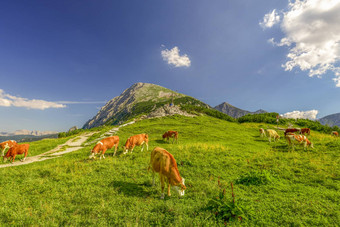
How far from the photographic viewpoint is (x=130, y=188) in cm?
852

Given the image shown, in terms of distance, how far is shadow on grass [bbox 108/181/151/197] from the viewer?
791 centimetres

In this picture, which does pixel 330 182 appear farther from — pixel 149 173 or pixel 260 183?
pixel 149 173

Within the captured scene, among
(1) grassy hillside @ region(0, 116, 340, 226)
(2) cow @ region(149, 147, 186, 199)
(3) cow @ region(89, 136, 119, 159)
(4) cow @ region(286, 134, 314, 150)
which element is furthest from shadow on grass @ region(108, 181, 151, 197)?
(4) cow @ region(286, 134, 314, 150)

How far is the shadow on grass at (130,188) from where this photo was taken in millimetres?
7906

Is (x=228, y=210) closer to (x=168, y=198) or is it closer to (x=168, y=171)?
(x=168, y=198)

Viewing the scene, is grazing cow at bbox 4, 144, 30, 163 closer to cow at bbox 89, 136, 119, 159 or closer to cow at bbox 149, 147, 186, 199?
cow at bbox 89, 136, 119, 159

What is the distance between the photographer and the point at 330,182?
30.9 ft

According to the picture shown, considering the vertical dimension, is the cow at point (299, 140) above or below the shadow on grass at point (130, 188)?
above

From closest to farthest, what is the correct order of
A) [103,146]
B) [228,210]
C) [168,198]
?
[228,210], [168,198], [103,146]

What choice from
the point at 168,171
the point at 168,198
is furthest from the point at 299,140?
the point at 168,198

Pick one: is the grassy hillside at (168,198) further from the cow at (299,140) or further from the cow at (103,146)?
the cow at (299,140)

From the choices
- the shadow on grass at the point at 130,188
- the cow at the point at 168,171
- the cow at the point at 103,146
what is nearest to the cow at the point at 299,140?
the cow at the point at 168,171

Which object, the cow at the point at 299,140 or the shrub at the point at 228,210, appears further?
the cow at the point at 299,140

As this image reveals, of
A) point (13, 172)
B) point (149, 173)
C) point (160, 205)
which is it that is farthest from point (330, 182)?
point (13, 172)
